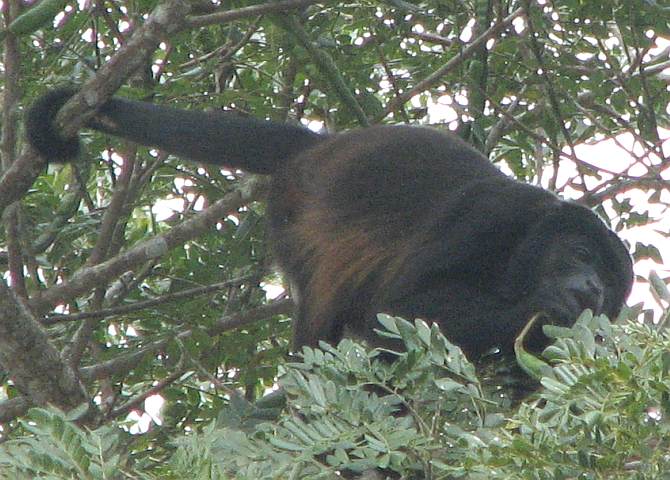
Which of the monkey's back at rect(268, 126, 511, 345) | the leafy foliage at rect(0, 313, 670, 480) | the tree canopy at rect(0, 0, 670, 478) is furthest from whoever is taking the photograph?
the monkey's back at rect(268, 126, 511, 345)

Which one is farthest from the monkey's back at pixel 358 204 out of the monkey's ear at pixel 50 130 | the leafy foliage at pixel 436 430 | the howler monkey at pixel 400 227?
the leafy foliage at pixel 436 430

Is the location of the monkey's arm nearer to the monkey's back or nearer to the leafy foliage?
the monkey's back

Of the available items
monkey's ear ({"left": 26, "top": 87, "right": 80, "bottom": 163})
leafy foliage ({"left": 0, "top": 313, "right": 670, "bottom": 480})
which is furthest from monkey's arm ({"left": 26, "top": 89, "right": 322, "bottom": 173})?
leafy foliage ({"left": 0, "top": 313, "right": 670, "bottom": 480})

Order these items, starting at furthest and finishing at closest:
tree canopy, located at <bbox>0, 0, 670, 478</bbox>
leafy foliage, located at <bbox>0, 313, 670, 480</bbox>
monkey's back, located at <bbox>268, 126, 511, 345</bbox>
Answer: monkey's back, located at <bbox>268, 126, 511, 345</bbox> → tree canopy, located at <bbox>0, 0, 670, 478</bbox> → leafy foliage, located at <bbox>0, 313, 670, 480</bbox>

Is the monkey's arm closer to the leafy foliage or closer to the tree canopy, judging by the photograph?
the tree canopy

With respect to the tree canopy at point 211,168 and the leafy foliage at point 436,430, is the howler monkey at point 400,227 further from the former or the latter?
the leafy foliage at point 436,430

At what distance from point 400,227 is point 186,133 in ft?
2.63

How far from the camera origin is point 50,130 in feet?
11.3

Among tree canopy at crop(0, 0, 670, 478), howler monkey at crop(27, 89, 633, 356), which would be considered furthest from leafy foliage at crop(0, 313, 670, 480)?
howler monkey at crop(27, 89, 633, 356)

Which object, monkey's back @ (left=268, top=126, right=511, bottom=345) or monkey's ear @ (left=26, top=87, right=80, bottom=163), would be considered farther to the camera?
monkey's back @ (left=268, top=126, right=511, bottom=345)

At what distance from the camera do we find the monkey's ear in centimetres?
338

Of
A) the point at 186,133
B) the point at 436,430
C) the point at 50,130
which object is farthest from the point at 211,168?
the point at 436,430

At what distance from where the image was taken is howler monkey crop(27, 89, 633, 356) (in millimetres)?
3396

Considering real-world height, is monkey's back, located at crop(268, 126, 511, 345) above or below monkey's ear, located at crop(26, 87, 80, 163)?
below
